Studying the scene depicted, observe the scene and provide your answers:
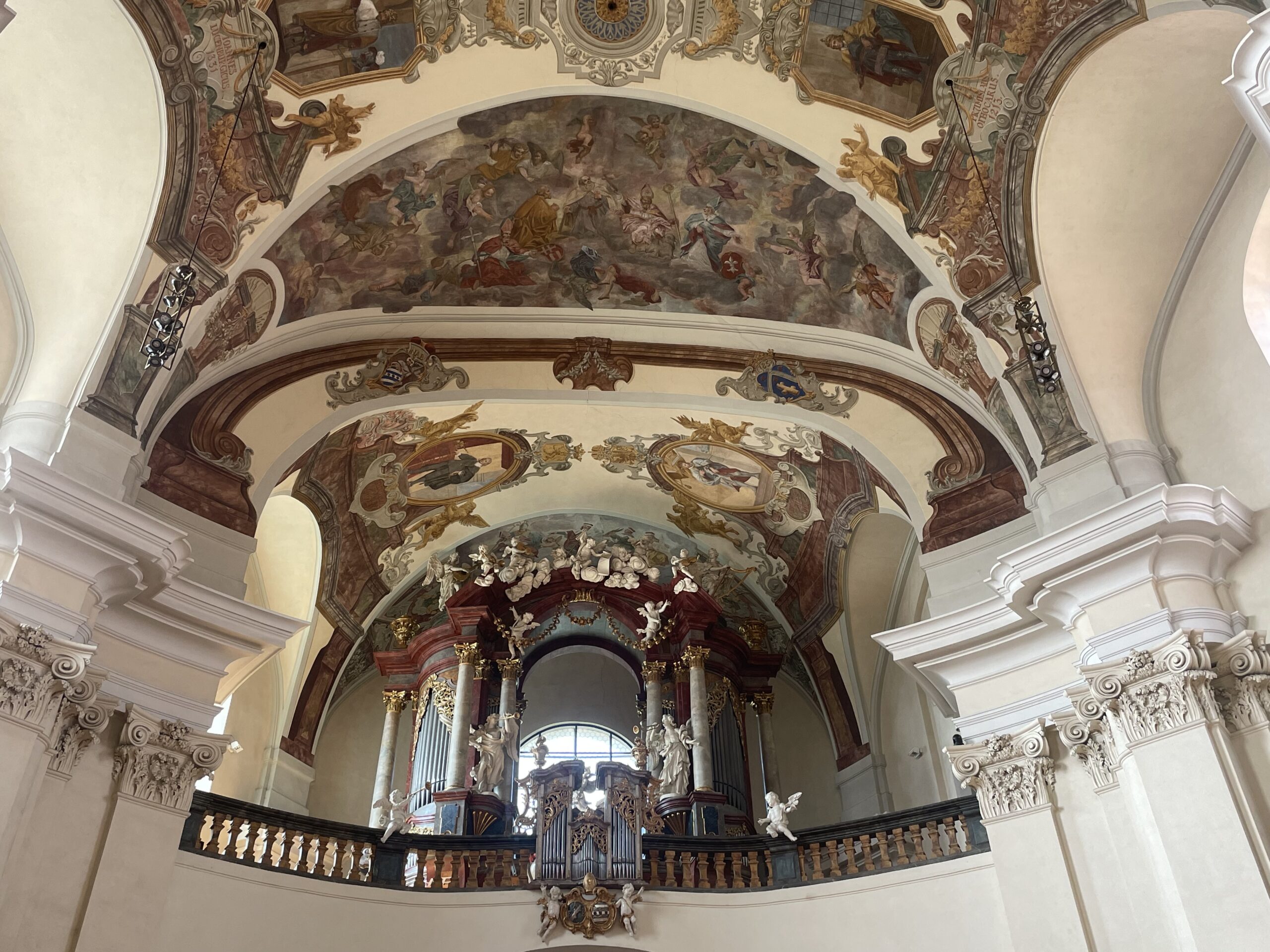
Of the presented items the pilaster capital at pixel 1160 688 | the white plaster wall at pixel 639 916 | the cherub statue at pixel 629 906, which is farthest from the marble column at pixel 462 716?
the pilaster capital at pixel 1160 688

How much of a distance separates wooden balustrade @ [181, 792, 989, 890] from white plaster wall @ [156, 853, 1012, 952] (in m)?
0.15

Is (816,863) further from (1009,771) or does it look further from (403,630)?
(403,630)

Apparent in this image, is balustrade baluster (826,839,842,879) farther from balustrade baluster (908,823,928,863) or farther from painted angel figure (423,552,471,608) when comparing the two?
painted angel figure (423,552,471,608)

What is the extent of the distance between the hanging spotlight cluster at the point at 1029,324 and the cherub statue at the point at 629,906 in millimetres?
6150

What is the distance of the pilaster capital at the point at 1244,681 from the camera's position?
7.87 metres

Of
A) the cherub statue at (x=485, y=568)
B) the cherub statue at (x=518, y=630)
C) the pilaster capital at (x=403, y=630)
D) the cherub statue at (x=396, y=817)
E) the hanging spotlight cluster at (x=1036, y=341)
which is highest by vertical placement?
the cherub statue at (x=485, y=568)

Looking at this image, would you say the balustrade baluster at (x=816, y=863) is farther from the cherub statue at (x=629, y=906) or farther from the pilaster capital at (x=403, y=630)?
the pilaster capital at (x=403, y=630)

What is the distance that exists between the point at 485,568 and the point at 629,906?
5.48 meters

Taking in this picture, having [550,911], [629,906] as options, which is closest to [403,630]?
[550,911]

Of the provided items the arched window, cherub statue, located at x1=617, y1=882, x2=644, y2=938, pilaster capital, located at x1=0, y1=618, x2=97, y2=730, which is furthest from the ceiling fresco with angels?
the arched window

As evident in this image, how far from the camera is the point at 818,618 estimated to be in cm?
1526

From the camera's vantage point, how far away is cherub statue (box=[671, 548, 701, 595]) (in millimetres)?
14719

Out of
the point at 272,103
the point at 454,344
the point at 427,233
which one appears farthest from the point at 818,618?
the point at 272,103

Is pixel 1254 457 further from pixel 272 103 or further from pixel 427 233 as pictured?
pixel 272 103
